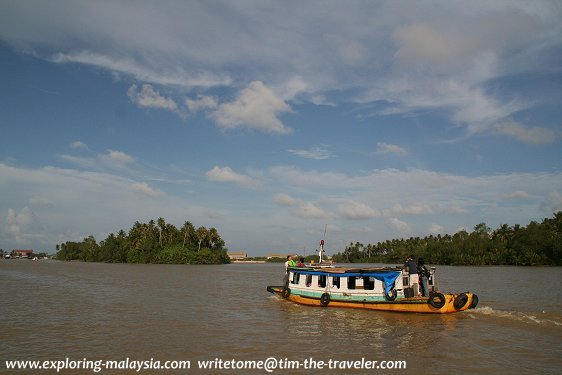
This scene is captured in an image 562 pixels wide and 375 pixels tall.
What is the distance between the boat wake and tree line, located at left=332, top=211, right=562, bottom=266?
73.5 meters

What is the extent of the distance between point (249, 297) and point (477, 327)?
17026 mm

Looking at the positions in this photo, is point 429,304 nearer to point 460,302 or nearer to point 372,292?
point 460,302

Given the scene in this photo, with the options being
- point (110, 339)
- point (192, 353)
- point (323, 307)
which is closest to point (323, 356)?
point (192, 353)

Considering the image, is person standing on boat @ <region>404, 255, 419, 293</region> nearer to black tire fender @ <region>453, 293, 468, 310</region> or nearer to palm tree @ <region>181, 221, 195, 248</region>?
black tire fender @ <region>453, 293, 468, 310</region>

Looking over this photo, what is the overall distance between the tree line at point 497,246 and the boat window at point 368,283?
3035 inches

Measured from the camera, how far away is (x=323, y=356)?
45.4 feet

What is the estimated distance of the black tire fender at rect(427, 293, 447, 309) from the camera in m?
20.9

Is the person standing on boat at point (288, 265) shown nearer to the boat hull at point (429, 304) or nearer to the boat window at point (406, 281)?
the boat hull at point (429, 304)

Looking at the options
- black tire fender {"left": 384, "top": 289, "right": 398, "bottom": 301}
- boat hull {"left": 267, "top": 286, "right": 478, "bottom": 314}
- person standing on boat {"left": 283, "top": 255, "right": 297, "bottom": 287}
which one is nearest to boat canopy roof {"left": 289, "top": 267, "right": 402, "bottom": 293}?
black tire fender {"left": 384, "top": 289, "right": 398, "bottom": 301}

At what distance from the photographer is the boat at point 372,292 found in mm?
21125

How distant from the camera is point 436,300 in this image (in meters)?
21.0

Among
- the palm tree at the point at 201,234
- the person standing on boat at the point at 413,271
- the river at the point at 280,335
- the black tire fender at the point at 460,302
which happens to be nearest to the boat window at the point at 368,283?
the river at the point at 280,335

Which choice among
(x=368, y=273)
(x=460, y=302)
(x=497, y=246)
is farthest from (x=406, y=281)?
(x=497, y=246)

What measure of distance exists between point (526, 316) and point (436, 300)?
4.60 m
